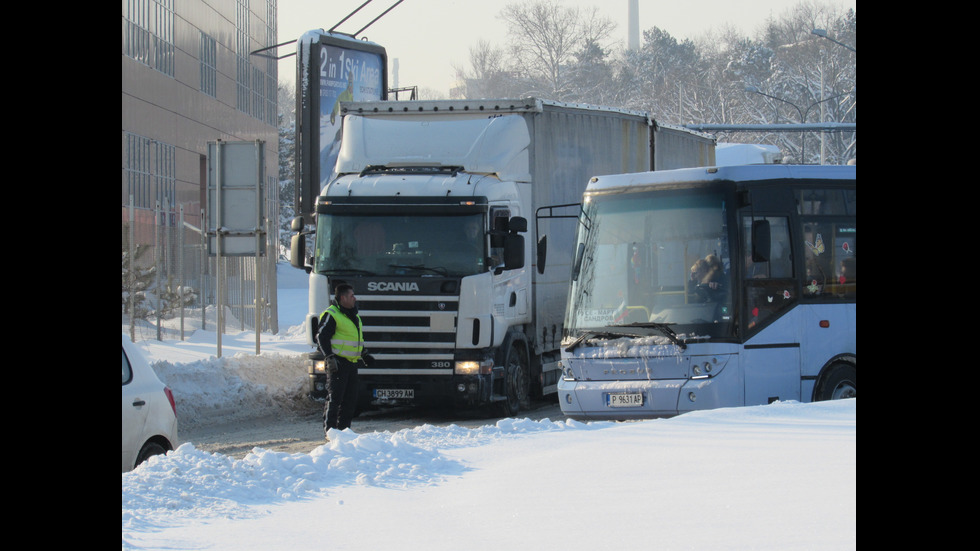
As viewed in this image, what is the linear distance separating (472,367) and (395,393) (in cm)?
102

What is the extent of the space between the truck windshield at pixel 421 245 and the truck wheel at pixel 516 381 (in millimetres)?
1510

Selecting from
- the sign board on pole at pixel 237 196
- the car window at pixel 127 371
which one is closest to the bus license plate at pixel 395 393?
the sign board on pole at pixel 237 196

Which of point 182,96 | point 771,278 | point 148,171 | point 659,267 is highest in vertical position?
point 182,96

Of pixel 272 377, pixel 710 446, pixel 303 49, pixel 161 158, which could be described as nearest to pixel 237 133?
pixel 161 158

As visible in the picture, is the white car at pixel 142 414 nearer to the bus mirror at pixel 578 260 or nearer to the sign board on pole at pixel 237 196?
the bus mirror at pixel 578 260

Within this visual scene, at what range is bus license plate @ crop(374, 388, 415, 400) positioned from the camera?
15.0 m

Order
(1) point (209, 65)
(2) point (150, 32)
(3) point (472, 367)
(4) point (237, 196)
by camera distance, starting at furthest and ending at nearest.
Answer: (1) point (209, 65) < (2) point (150, 32) < (4) point (237, 196) < (3) point (472, 367)

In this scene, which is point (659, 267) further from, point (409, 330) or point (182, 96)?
point (182, 96)

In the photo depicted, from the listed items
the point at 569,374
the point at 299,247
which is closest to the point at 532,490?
the point at 569,374

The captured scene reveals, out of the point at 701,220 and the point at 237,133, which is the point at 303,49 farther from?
the point at 237,133

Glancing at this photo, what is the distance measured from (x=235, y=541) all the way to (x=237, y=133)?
4220 centimetres

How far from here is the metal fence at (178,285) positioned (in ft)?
74.6

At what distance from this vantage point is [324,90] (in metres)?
23.2

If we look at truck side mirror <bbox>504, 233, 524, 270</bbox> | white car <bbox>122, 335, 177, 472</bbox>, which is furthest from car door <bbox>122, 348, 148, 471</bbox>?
truck side mirror <bbox>504, 233, 524, 270</bbox>
